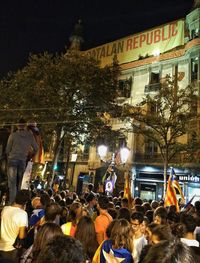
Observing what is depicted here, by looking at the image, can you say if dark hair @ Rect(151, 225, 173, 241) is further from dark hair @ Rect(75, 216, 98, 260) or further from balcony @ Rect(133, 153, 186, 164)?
balcony @ Rect(133, 153, 186, 164)

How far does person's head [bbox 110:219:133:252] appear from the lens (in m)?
4.21

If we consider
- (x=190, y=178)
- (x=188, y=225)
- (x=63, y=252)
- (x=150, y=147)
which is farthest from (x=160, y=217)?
(x=150, y=147)

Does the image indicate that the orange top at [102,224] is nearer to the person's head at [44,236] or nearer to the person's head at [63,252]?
the person's head at [44,236]

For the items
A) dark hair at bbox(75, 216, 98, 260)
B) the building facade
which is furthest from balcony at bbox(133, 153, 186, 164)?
dark hair at bbox(75, 216, 98, 260)

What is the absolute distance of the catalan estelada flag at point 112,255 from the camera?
13.4ft

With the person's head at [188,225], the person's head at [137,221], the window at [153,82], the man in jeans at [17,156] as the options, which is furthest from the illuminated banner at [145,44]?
the person's head at [188,225]

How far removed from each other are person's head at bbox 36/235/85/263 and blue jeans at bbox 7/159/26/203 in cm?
491

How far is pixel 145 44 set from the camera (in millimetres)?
32125

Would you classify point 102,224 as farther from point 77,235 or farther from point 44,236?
point 44,236

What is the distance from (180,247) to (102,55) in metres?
35.3

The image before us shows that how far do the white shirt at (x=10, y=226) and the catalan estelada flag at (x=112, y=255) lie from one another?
1294mm

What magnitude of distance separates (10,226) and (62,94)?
18.0m

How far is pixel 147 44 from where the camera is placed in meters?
32.0

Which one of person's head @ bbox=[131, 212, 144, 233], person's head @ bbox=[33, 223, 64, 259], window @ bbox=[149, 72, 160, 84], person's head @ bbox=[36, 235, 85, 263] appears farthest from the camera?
window @ bbox=[149, 72, 160, 84]
